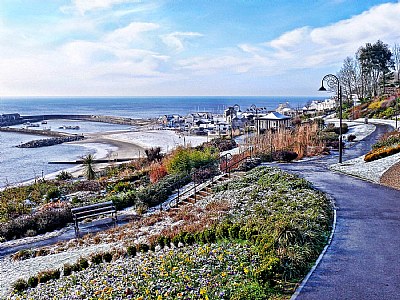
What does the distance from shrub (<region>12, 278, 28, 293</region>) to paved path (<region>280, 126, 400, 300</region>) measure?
545 centimetres

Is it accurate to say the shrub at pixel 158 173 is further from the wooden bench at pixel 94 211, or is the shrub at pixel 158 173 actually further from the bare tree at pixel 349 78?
the bare tree at pixel 349 78

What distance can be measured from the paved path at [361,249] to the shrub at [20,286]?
17.9 feet

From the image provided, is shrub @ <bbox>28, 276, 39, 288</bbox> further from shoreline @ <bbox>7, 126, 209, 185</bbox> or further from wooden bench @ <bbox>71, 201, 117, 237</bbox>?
shoreline @ <bbox>7, 126, 209, 185</bbox>

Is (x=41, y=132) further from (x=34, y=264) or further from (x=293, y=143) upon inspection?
(x=34, y=264)

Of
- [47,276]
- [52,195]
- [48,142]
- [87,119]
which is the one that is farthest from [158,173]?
[87,119]

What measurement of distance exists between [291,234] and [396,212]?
416 cm

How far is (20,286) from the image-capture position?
302 inches

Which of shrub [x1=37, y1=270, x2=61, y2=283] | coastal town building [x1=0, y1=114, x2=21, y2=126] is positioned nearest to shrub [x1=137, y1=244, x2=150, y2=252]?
shrub [x1=37, y1=270, x2=61, y2=283]

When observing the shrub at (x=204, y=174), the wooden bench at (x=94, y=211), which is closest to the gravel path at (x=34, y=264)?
the wooden bench at (x=94, y=211)

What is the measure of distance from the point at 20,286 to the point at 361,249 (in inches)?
272

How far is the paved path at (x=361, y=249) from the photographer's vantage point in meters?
6.01

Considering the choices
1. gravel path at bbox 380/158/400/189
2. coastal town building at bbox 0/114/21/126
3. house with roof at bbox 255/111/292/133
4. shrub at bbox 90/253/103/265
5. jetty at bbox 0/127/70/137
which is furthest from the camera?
coastal town building at bbox 0/114/21/126

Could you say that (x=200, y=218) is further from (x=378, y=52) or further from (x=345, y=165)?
(x=378, y=52)

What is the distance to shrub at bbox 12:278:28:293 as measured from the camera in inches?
300
